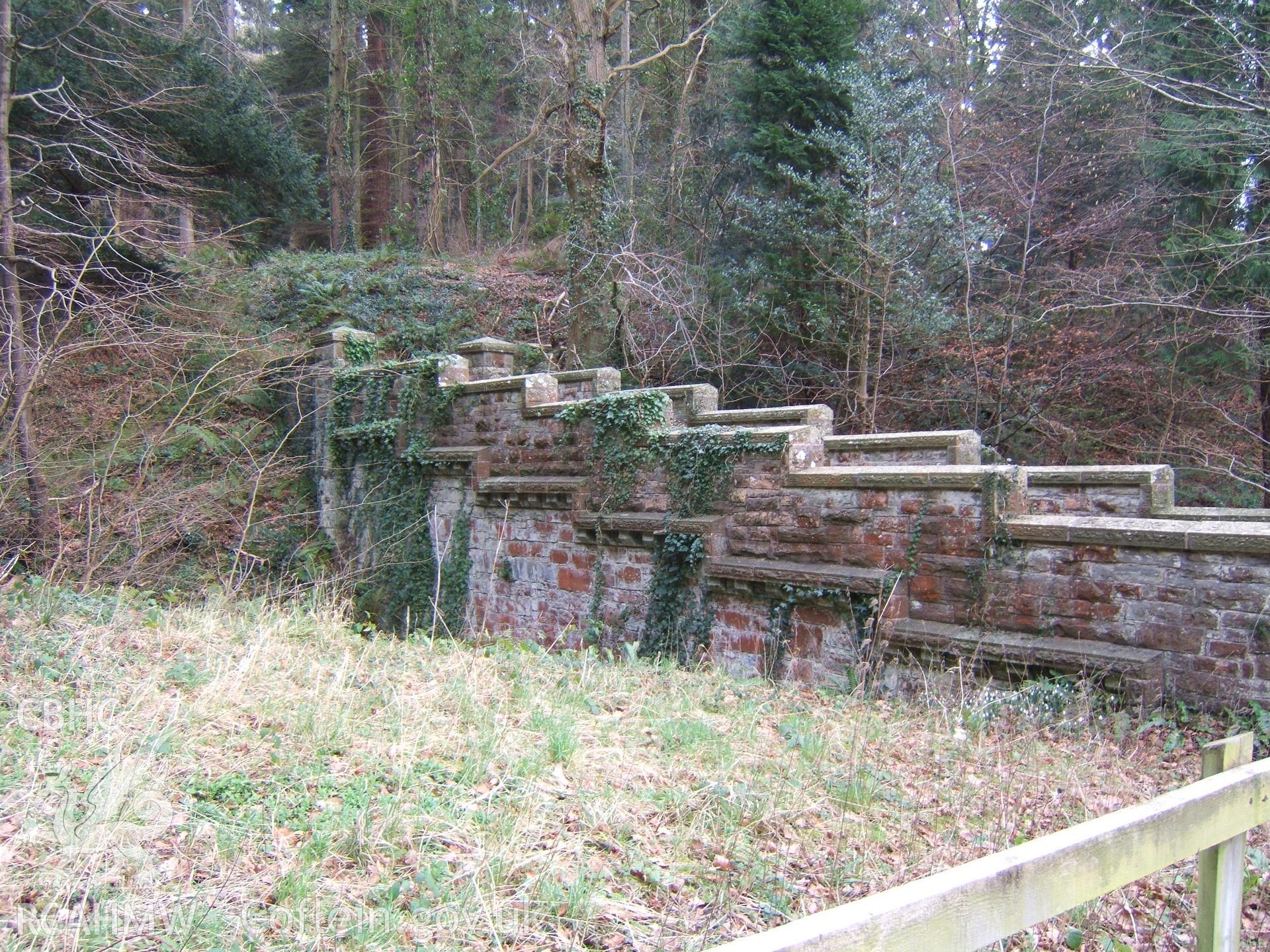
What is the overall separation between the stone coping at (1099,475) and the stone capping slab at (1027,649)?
1.41m

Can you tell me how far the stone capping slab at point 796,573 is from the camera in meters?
6.60

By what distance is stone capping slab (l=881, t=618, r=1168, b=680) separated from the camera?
5391mm

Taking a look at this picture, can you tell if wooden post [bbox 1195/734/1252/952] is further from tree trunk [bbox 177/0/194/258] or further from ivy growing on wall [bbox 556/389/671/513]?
tree trunk [bbox 177/0/194/258]

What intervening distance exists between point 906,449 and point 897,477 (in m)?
1.69

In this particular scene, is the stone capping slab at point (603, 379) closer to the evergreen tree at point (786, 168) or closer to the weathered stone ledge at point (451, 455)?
the weathered stone ledge at point (451, 455)

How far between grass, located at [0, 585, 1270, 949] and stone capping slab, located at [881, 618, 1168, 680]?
301mm

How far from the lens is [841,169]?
13.0 meters

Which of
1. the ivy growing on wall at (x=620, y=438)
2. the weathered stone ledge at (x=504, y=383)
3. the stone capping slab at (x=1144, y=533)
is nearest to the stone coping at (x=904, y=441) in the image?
the ivy growing on wall at (x=620, y=438)

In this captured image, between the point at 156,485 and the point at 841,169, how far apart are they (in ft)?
33.0

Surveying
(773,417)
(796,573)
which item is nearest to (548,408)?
(773,417)

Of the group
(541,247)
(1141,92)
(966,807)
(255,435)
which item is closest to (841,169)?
(1141,92)

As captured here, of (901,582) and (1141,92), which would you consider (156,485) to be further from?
(1141,92)

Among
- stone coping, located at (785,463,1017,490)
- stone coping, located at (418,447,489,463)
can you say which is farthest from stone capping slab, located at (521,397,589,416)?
stone coping, located at (785,463,1017,490)

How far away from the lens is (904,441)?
7980 mm
